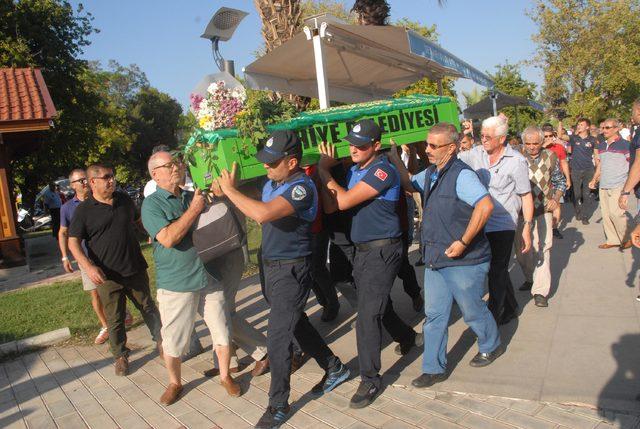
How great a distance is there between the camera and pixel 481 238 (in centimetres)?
385

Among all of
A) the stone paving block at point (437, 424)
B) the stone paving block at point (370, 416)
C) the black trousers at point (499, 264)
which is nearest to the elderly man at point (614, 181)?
the black trousers at point (499, 264)

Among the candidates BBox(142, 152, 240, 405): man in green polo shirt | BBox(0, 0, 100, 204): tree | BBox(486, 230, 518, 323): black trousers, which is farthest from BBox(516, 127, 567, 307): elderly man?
BBox(0, 0, 100, 204): tree

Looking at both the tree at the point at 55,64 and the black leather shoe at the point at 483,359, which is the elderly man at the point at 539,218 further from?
the tree at the point at 55,64

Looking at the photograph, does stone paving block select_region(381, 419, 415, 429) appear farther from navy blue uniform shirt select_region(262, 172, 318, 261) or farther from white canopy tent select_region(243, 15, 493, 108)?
white canopy tent select_region(243, 15, 493, 108)

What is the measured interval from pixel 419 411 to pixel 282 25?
22.4 ft

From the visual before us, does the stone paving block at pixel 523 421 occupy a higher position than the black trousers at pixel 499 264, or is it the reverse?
the black trousers at pixel 499 264

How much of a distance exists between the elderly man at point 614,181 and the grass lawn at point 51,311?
16.5 feet

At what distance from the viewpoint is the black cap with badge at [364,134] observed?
3703 mm

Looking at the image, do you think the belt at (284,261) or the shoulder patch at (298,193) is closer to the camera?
the shoulder patch at (298,193)

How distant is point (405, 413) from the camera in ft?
11.6

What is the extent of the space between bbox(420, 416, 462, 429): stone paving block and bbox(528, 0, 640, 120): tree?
27982mm

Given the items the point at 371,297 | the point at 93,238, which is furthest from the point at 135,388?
the point at 371,297

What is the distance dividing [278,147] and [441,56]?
4.34m

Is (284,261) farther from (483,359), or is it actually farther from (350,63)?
(350,63)
